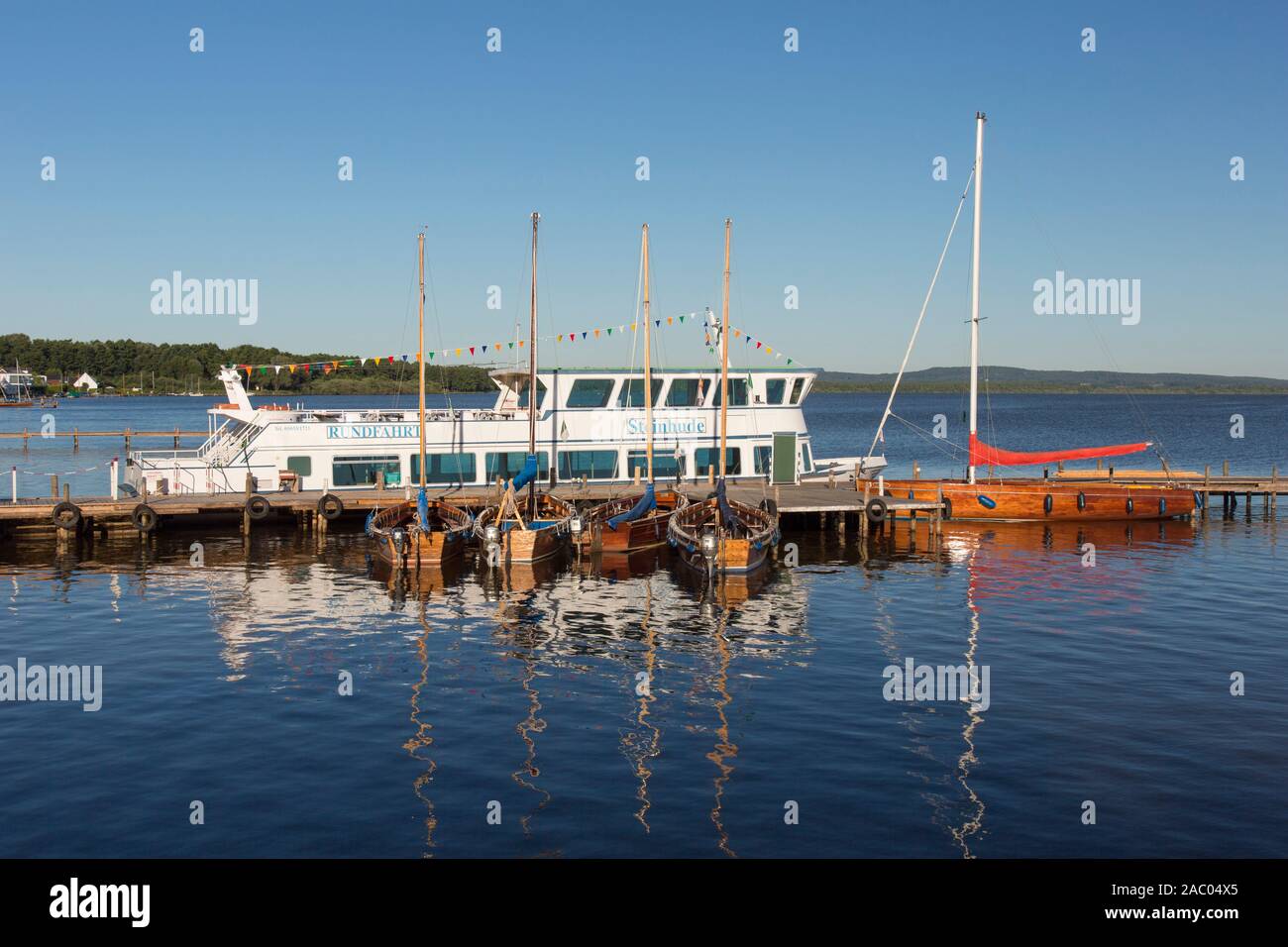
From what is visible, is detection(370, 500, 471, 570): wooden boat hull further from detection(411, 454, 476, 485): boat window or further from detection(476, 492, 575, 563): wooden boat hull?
detection(411, 454, 476, 485): boat window

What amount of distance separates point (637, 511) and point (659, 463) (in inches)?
330

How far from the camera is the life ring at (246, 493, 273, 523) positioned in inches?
1649

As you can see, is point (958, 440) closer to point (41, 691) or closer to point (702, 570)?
point (702, 570)

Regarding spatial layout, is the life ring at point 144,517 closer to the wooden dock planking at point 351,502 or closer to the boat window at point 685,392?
the wooden dock planking at point 351,502

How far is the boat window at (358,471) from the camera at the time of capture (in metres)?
45.7

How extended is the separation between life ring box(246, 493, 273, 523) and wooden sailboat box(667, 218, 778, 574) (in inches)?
625

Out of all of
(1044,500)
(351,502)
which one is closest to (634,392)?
(351,502)

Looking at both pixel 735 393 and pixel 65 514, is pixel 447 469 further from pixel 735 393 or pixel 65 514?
pixel 65 514

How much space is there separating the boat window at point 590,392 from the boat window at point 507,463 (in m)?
2.75
